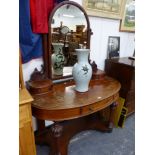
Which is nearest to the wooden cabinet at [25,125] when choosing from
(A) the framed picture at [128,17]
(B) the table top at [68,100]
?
(B) the table top at [68,100]

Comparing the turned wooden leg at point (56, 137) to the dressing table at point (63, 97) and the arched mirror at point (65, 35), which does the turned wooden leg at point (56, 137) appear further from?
the arched mirror at point (65, 35)

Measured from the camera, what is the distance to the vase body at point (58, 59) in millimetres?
1587

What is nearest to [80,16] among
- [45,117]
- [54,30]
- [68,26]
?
[68,26]

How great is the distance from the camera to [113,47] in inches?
89.4

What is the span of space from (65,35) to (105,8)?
2.33ft

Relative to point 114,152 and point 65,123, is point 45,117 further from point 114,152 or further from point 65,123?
point 114,152

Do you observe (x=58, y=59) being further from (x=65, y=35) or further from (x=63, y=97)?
(x=63, y=97)

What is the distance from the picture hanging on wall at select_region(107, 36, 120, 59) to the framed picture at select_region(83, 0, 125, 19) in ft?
0.96

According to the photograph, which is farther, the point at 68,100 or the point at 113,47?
the point at 113,47

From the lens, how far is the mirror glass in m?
1.54

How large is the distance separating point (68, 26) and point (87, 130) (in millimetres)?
1317

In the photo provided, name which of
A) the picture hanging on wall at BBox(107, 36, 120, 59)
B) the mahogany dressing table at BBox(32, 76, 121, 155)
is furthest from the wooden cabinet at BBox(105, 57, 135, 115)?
the mahogany dressing table at BBox(32, 76, 121, 155)

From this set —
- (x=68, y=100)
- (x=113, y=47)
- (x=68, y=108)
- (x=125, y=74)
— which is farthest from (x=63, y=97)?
(x=113, y=47)
